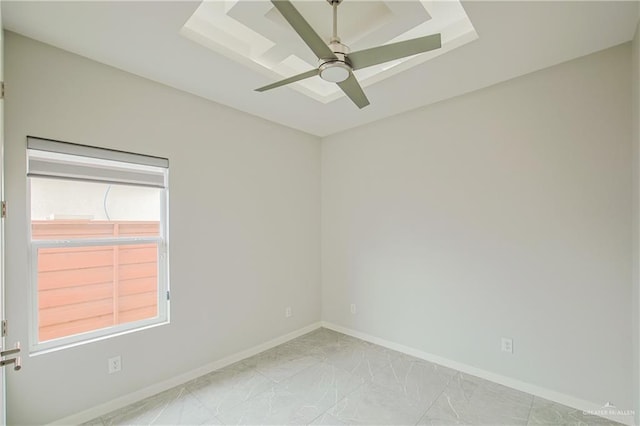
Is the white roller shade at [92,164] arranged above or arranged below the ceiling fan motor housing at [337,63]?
below

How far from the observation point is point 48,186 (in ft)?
7.17

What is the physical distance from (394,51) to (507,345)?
8.39ft

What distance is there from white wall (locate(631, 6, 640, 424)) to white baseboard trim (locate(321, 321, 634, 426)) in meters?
0.20

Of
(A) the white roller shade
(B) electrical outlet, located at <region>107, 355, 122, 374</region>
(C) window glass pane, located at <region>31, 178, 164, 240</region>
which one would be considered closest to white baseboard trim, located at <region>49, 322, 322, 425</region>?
(B) electrical outlet, located at <region>107, 355, 122, 374</region>

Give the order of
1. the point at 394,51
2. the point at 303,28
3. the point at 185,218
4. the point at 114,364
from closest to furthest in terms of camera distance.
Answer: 1. the point at 303,28
2. the point at 394,51
3. the point at 114,364
4. the point at 185,218

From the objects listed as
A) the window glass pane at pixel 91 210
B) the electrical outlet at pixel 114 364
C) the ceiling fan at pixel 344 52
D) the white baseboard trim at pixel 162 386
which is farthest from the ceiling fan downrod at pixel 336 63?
the white baseboard trim at pixel 162 386

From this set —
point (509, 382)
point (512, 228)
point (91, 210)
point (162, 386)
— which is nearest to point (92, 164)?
point (91, 210)

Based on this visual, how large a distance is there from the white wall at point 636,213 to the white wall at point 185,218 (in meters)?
2.97

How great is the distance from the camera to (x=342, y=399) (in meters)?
2.46

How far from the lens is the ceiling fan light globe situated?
167 cm

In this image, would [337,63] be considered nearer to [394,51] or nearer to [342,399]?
[394,51]

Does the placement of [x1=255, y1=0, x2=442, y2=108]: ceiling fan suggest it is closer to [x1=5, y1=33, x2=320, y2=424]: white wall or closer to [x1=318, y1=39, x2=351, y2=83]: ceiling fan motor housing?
[x1=318, y1=39, x2=351, y2=83]: ceiling fan motor housing

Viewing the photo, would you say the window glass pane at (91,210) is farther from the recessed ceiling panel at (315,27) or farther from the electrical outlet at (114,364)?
the recessed ceiling panel at (315,27)

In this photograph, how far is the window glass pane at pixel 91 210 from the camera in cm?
215
